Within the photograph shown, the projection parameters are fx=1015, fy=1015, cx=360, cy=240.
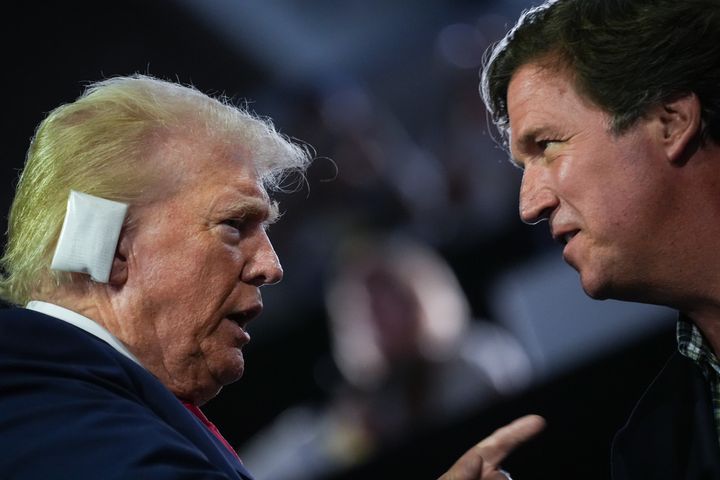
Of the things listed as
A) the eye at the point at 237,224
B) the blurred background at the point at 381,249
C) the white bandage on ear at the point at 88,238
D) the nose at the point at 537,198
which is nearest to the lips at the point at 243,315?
the eye at the point at 237,224

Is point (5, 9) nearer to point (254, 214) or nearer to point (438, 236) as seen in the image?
point (438, 236)

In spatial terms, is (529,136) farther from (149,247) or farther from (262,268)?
(149,247)

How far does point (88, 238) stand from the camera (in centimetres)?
183

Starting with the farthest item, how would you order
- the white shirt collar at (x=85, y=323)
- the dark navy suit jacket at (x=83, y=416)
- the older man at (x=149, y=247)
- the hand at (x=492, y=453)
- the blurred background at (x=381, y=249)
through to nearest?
the blurred background at (x=381, y=249) < the white shirt collar at (x=85, y=323) < the older man at (x=149, y=247) < the hand at (x=492, y=453) < the dark navy suit jacket at (x=83, y=416)

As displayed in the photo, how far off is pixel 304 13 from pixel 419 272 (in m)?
1.03

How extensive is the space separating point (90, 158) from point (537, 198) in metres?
0.84

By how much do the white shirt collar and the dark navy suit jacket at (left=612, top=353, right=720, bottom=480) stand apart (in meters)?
0.94

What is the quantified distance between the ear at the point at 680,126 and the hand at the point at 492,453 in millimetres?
565

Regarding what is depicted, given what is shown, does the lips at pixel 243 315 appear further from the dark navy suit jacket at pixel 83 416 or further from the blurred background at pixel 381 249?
the blurred background at pixel 381 249

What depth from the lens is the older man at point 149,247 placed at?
1669 millimetres

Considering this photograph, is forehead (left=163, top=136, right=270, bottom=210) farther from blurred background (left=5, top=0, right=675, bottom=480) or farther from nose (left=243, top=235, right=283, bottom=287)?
blurred background (left=5, top=0, right=675, bottom=480)

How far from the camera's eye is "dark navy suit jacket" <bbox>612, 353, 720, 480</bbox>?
1837 mm

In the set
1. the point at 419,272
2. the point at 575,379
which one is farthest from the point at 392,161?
the point at 575,379

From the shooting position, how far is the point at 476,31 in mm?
3537
